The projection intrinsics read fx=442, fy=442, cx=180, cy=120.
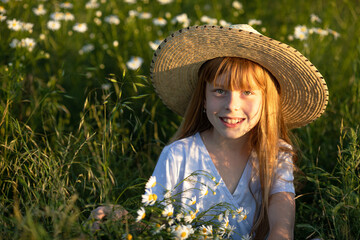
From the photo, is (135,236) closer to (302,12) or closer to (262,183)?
(262,183)

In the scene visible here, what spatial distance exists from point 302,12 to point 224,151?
2.61 m

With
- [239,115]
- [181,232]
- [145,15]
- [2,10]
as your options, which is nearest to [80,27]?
[145,15]

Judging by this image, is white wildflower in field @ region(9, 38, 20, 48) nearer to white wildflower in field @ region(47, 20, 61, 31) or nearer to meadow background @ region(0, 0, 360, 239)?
meadow background @ region(0, 0, 360, 239)

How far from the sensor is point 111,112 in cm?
186

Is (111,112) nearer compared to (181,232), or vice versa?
(181,232)

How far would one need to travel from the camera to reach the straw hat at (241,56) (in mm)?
1839

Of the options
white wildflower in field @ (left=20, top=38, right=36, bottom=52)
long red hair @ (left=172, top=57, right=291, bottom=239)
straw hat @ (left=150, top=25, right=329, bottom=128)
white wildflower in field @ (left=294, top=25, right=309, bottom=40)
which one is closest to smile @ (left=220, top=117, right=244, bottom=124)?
long red hair @ (left=172, top=57, right=291, bottom=239)

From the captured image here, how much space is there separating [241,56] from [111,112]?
0.61 m

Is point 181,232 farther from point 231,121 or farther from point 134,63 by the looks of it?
point 134,63

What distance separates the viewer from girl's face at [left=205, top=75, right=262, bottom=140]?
194cm

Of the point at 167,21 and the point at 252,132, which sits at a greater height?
the point at 167,21

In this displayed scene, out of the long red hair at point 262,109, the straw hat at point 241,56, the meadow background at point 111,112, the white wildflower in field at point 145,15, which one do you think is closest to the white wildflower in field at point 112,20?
the meadow background at point 111,112

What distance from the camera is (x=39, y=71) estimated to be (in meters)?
3.16

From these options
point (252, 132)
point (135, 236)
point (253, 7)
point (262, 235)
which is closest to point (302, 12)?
point (253, 7)
